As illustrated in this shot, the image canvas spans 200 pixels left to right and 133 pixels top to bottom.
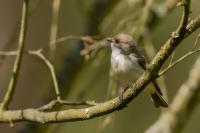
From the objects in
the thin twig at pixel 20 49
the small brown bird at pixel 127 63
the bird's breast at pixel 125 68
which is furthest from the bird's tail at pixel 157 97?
the thin twig at pixel 20 49

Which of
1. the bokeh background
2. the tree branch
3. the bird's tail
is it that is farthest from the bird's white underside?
the bokeh background

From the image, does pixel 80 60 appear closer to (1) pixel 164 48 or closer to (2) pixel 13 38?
(2) pixel 13 38

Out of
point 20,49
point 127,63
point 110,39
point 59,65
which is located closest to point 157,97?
point 127,63

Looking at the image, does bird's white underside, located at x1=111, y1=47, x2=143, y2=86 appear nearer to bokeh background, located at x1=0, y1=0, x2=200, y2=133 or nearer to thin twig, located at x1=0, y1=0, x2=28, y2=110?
thin twig, located at x1=0, y1=0, x2=28, y2=110

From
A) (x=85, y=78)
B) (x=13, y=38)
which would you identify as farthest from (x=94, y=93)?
(x=13, y=38)

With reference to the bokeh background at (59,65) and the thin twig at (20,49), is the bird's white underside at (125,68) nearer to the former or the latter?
the thin twig at (20,49)

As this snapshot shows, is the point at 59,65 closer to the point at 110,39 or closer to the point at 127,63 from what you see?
the point at 110,39
